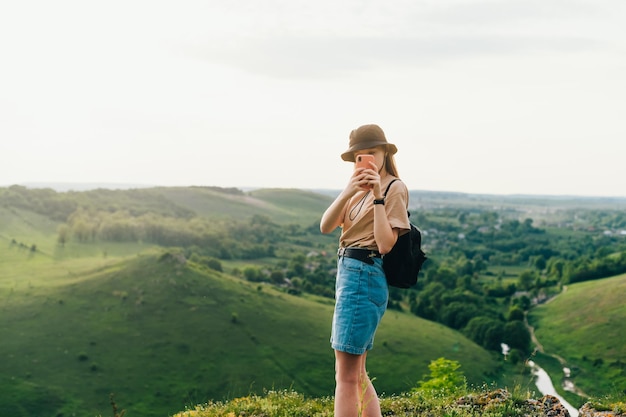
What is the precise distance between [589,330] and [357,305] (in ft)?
314

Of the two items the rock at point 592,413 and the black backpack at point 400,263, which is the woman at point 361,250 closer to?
the black backpack at point 400,263

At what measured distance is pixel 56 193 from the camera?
17800cm

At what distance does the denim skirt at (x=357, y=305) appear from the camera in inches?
175

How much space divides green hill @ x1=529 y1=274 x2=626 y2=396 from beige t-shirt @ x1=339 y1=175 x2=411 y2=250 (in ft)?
244

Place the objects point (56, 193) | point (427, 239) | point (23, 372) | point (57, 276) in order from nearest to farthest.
Answer: point (23, 372) < point (57, 276) < point (56, 193) < point (427, 239)

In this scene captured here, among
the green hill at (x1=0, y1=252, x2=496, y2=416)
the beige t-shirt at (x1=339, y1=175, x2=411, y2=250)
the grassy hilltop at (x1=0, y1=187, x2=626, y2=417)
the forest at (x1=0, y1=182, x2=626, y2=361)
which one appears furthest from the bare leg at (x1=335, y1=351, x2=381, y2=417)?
the forest at (x1=0, y1=182, x2=626, y2=361)

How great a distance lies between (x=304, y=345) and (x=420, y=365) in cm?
1864

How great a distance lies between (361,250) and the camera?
4.56 metres

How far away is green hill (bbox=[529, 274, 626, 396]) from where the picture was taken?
73.5 m

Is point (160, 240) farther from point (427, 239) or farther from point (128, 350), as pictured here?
point (427, 239)

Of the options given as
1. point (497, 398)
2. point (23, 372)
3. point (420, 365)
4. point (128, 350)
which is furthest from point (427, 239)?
point (497, 398)

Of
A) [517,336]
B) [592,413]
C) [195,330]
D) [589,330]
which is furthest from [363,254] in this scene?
[589,330]

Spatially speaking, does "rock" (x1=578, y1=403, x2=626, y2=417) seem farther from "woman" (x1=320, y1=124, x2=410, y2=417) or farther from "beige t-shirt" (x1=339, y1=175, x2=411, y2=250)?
"beige t-shirt" (x1=339, y1=175, x2=411, y2=250)

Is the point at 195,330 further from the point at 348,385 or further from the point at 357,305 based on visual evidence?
the point at 357,305
